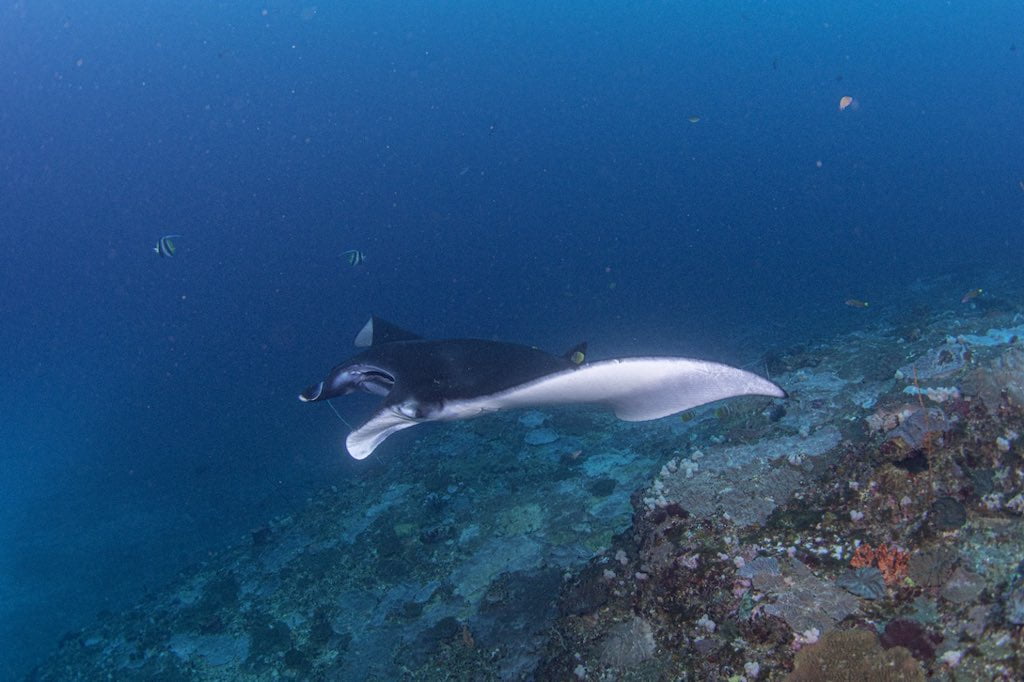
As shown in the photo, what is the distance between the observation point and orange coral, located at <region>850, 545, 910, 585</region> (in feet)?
8.11

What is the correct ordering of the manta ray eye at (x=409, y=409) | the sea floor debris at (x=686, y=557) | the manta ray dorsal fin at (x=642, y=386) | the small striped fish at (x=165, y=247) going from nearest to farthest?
1. the sea floor debris at (x=686, y=557)
2. the manta ray dorsal fin at (x=642, y=386)
3. the manta ray eye at (x=409, y=409)
4. the small striped fish at (x=165, y=247)

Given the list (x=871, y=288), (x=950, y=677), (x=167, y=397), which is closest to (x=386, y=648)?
(x=950, y=677)

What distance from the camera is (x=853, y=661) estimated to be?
2.14m

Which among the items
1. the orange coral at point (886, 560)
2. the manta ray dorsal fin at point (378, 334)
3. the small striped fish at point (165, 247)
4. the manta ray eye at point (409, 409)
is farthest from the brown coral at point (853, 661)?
the small striped fish at point (165, 247)

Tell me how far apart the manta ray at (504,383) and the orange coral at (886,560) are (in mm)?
921

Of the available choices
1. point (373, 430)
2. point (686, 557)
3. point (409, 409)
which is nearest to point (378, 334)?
point (373, 430)

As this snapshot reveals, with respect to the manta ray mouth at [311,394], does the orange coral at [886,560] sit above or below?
below

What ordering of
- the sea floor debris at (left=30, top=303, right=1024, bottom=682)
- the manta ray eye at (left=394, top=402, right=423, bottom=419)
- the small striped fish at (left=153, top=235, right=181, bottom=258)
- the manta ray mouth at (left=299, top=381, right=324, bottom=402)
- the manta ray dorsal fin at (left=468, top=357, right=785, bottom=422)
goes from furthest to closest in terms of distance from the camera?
the small striped fish at (left=153, top=235, right=181, bottom=258) → the manta ray mouth at (left=299, top=381, right=324, bottom=402) → the manta ray eye at (left=394, top=402, right=423, bottom=419) → the manta ray dorsal fin at (left=468, top=357, right=785, bottom=422) → the sea floor debris at (left=30, top=303, right=1024, bottom=682)

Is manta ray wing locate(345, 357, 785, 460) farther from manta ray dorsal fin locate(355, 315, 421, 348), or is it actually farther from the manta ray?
manta ray dorsal fin locate(355, 315, 421, 348)

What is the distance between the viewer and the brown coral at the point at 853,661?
204cm

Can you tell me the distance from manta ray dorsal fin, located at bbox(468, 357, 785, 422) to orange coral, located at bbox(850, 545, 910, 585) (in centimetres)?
92

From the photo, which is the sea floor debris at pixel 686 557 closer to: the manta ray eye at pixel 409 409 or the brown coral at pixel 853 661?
the brown coral at pixel 853 661

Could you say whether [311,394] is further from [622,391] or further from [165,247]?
[165,247]

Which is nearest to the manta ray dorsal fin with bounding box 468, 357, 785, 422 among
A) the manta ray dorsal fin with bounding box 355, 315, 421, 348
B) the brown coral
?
the brown coral
